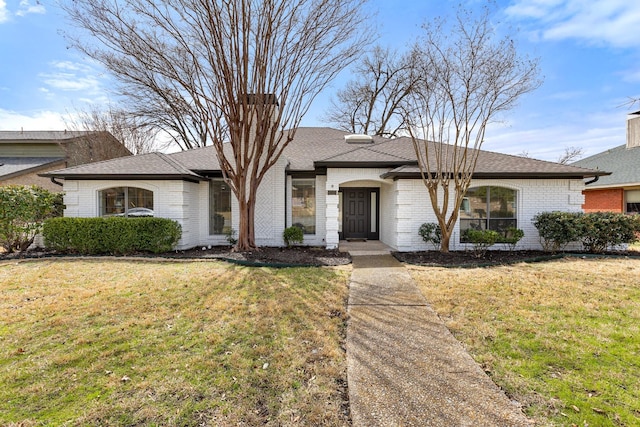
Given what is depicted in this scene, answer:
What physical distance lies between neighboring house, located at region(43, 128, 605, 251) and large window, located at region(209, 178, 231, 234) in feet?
0.13

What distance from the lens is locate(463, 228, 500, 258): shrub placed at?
9422 millimetres

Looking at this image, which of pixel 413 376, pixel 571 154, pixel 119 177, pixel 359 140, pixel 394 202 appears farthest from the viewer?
pixel 571 154

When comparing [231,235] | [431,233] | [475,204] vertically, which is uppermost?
[475,204]

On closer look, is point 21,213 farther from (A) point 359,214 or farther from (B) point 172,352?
(A) point 359,214

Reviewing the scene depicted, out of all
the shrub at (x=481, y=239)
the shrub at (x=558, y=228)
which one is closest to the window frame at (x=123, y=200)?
the shrub at (x=481, y=239)

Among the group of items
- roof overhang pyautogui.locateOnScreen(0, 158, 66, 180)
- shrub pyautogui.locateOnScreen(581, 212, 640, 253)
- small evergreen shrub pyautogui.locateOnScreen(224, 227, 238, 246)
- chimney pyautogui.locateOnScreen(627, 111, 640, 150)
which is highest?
roof overhang pyautogui.locateOnScreen(0, 158, 66, 180)

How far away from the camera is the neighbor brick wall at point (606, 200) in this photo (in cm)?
1597

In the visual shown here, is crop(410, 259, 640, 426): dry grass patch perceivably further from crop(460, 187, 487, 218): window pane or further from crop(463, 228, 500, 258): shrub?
crop(460, 187, 487, 218): window pane

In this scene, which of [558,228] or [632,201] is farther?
[632,201]

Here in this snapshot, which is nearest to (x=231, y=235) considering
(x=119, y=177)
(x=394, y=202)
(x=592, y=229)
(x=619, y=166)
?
(x=119, y=177)

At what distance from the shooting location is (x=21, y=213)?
31.1ft

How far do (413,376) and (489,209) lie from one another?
356 inches

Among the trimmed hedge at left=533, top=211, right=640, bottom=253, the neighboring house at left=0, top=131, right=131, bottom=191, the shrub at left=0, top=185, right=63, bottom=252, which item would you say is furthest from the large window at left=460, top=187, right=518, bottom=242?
the neighboring house at left=0, top=131, right=131, bottom=191

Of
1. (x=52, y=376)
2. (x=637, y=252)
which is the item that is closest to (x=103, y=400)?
(x=52, y=376)
